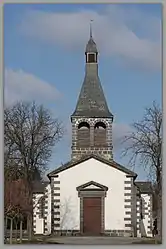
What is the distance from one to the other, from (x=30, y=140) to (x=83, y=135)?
8.7 inches

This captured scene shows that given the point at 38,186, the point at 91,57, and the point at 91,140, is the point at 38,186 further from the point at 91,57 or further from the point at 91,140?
the point at 91,57

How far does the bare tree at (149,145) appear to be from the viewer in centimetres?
294

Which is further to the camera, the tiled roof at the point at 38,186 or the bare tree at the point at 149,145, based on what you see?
the tiled roof at the point at 38,186

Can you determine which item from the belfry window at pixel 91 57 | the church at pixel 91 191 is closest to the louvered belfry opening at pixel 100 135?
the church at pixel 91 191

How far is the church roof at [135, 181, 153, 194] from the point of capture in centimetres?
298

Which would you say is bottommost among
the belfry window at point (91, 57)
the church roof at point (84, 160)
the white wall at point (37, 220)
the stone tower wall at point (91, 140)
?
the white wall at point (37, 220)

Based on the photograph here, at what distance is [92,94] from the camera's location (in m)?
3.04

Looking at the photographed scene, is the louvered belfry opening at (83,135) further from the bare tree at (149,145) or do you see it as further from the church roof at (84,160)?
the bare tree at (149,145)

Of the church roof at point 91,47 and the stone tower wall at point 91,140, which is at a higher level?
the church roof at point 91,47

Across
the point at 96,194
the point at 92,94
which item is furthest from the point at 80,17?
the point at 96,194

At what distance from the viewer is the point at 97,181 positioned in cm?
303

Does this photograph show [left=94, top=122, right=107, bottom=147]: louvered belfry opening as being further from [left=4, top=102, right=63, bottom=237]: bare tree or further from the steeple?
[left=4, top=102, right=63, bottom=237]: bare tree

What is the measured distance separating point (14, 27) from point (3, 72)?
185 mm

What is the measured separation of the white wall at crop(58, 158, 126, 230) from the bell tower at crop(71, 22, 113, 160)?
6 cm
